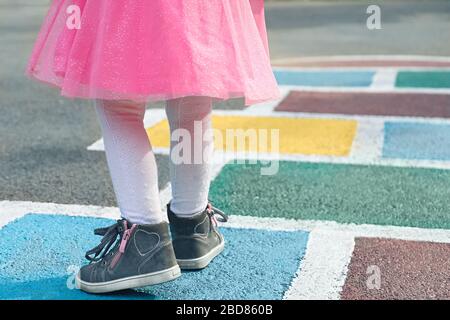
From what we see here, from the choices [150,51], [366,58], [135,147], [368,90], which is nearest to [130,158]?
[135,147]

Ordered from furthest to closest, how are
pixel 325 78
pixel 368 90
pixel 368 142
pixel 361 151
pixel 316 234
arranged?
pixel 325 78, pixel 368 90, pixel 368 142, pixel 361 151, pixel 316 234

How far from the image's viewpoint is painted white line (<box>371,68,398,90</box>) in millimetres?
Result: 6992

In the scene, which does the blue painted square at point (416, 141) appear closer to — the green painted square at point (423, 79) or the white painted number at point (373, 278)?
the green painted square at point (423, 79)

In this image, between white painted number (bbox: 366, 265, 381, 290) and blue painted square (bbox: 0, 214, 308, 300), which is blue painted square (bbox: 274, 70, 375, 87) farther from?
white painted number (bbox: 366, 265, 381, 290)

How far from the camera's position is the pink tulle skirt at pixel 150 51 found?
8.05 ft

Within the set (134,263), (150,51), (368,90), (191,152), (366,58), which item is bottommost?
(366,58)

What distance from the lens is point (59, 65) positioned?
8.48 ft

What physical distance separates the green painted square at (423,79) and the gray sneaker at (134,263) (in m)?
4.75

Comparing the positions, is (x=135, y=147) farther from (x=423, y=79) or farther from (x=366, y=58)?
(x=366, y=58)

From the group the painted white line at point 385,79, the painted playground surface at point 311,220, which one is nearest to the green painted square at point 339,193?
the painted playground surface at point 311,220

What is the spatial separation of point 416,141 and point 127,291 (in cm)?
278

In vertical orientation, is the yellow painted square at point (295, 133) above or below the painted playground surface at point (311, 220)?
below

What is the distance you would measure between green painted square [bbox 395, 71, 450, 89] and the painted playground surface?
113 cm

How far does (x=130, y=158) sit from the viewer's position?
8.62ft
